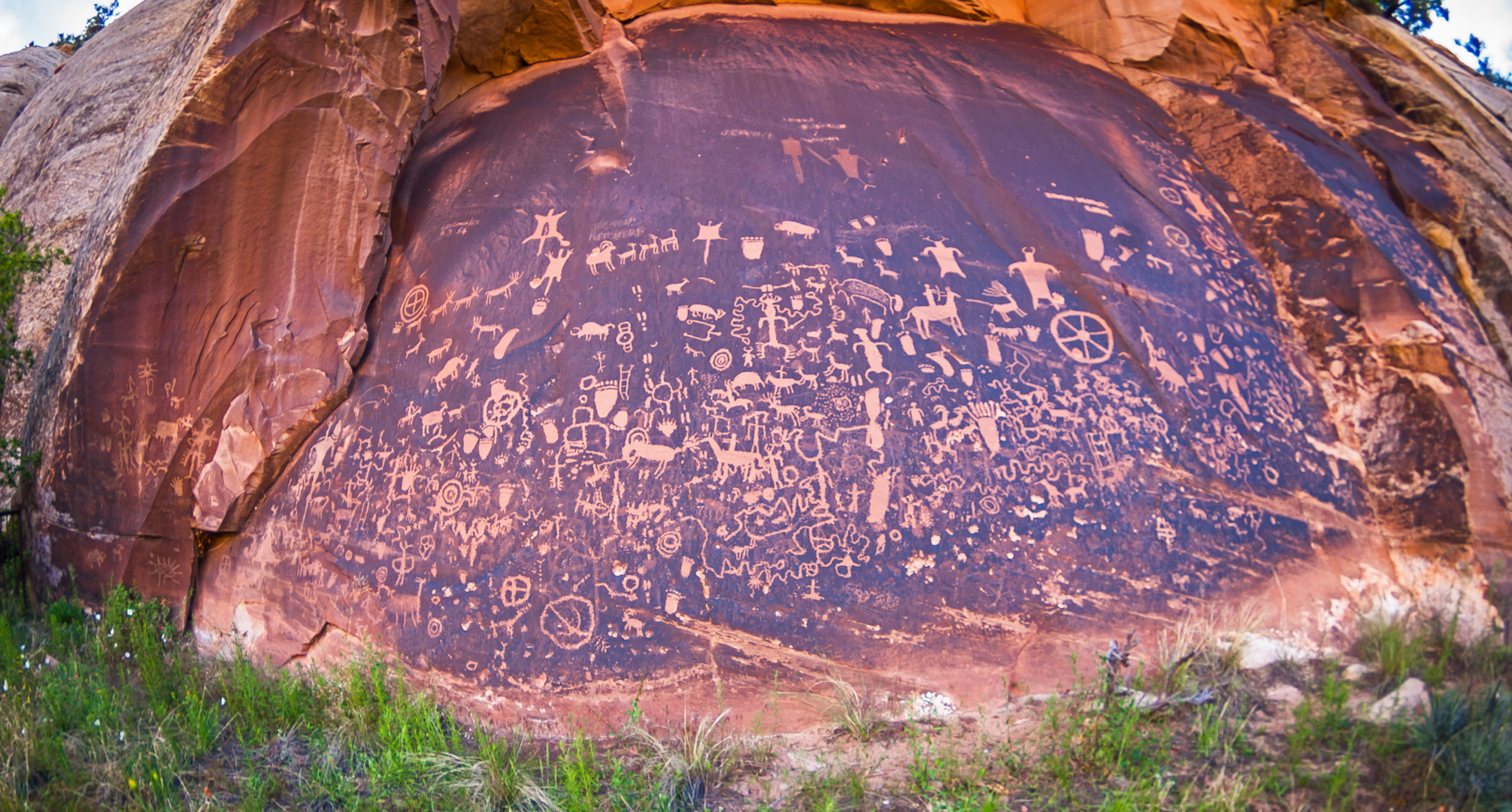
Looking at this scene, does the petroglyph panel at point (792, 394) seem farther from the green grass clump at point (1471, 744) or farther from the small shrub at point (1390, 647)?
the green grass clump at point (1471, 744)

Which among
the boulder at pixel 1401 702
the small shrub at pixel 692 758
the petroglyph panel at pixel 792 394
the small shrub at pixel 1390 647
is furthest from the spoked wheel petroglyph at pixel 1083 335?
the small shrub at pixel 692 758

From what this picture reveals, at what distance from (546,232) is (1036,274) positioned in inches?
95.5

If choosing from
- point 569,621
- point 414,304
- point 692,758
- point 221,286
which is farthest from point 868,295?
point 221,286

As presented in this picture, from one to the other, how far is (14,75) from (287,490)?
7.96m

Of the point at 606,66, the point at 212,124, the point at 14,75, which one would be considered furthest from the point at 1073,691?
the point at 14,75

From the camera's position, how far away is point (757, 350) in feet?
12.3

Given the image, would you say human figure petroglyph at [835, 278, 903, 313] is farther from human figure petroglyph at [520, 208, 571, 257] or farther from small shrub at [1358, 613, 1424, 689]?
small shrub at [1358, 613, 1424, 689]

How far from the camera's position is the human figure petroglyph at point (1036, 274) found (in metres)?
3.99

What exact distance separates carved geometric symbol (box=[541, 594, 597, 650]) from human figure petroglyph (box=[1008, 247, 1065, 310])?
94.7 inches

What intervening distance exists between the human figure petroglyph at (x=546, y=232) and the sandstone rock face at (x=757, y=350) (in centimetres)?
3

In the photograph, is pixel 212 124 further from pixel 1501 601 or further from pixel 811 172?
pixel 1501 601

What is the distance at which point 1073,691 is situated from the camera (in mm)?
3057

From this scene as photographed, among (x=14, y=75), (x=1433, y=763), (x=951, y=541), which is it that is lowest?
(x=1433, y=763)

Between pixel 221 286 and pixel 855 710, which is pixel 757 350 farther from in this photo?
pixel 221 286
